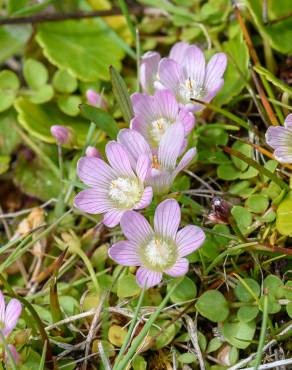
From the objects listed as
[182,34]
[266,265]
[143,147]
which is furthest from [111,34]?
[266,265]

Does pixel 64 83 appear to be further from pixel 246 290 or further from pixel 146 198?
pixel 246 290

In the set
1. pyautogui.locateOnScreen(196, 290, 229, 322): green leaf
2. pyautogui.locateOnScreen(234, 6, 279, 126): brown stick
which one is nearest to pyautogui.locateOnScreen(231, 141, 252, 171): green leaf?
pyautogui.locateOnScreen(234, 6, 279, 126): brown stick

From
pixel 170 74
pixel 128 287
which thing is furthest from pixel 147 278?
pixel 170 74

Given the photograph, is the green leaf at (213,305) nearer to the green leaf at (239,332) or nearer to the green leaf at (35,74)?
the green leaf at (239,332)

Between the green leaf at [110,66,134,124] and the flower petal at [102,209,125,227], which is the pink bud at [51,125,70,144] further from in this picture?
the flower petal at [102,209,125,227]

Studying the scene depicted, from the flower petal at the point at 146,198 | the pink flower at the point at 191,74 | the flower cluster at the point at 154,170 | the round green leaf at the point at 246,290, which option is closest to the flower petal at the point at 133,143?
the flower cluster at the point at 154,170
